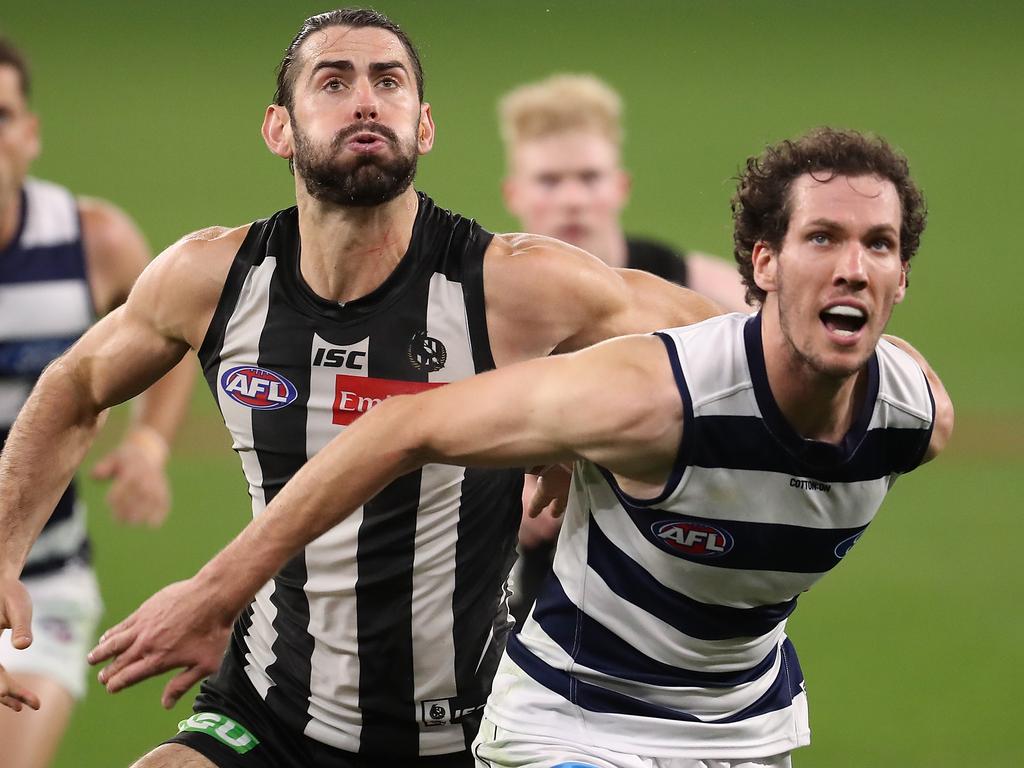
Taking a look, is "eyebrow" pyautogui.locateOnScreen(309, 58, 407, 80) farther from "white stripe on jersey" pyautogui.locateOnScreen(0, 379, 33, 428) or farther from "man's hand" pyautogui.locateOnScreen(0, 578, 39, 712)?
"white stripe on jersey" pyautogui.locateOnScreen(0, 379, 33, 428)

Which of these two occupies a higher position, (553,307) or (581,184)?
(581,184)

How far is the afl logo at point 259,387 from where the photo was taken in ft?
14.1

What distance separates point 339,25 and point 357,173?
1.60ft

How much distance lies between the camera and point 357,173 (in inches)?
166

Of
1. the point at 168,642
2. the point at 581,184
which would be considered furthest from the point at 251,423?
the point at 581,184

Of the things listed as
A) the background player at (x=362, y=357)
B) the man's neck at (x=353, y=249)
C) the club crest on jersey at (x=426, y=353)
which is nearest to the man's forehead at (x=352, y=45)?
the background player at (x=362, y=357)

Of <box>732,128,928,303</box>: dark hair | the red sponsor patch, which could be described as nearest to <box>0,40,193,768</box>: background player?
the red sponsor patch

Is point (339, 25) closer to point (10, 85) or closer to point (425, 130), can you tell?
point (425, 130)

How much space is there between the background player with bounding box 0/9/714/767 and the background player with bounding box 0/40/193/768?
1.27 m

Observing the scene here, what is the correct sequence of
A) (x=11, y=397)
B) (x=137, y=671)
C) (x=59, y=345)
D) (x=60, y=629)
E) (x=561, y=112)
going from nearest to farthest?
(x=137, y=671) → (x=60, y=629) → (x=11, y=397) → (x=59, y=345) → (x=561, y=112)

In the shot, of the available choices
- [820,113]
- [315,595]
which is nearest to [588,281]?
[315,595]

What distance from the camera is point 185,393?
640 cm

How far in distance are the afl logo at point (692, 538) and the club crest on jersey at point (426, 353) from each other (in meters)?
0.81

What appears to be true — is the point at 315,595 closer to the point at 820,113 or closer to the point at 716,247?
the point at 716,247
